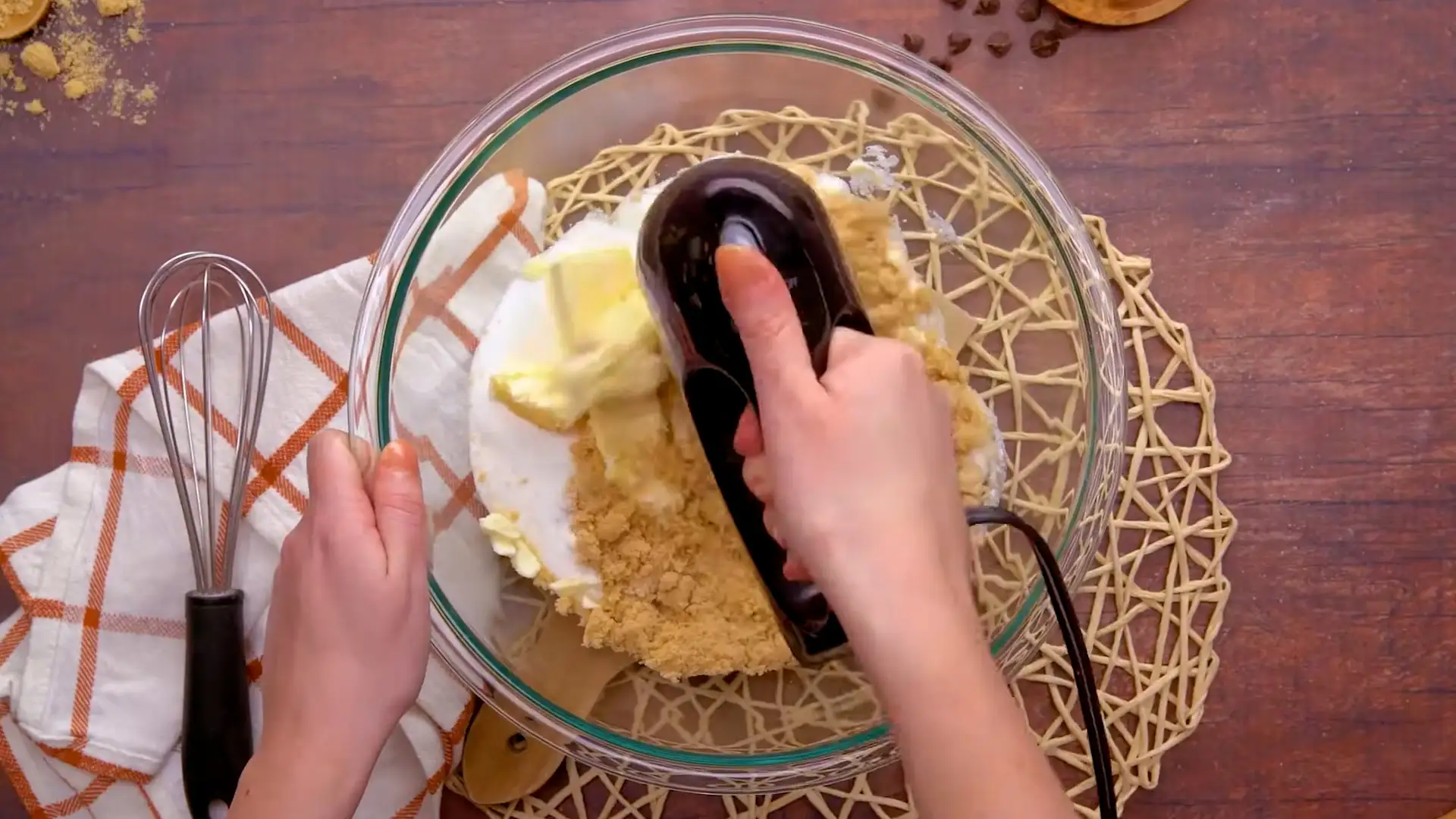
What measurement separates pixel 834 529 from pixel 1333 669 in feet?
1.40

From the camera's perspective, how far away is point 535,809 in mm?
655

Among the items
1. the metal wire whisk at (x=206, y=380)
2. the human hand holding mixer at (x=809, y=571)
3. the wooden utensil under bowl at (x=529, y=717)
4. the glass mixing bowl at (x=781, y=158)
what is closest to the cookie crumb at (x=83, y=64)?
the metal wire whisk at (x=206, y=380)

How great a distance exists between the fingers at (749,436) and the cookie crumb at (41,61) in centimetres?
53

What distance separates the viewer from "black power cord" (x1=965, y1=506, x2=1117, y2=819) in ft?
1.76

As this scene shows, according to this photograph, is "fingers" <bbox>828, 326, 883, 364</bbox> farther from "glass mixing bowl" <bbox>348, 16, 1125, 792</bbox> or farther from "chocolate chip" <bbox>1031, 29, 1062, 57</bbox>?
"chocolate chip" <bbox>1031, 29, 1062, 57</bbox>

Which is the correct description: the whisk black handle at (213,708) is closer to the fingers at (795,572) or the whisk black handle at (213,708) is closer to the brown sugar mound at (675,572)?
the brown sugar mound at (675,572)

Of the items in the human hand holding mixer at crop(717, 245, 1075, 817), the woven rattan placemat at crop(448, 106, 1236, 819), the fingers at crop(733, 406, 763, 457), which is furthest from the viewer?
the woven rattan placemat at crop(448, 106, 1236, 819)

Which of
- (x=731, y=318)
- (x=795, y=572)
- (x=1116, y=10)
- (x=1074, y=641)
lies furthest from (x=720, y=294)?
(x=1116, y=10)

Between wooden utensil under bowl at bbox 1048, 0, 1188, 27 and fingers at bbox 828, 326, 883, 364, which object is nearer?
fingers at bbox 828, 326, 883, 364

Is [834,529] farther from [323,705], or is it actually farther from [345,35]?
[345,35]

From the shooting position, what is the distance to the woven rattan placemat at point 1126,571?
0.66m

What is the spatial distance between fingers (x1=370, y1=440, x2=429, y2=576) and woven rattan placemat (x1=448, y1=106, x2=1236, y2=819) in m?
0.21

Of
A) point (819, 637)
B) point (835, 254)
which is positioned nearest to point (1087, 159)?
point (835, 254)

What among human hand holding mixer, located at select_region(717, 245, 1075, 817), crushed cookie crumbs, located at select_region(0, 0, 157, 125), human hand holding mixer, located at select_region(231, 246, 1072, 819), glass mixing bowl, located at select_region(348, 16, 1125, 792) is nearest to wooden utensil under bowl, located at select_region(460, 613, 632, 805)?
glass mixing bowl, located at select_region(348, 16, 1125, 792)
